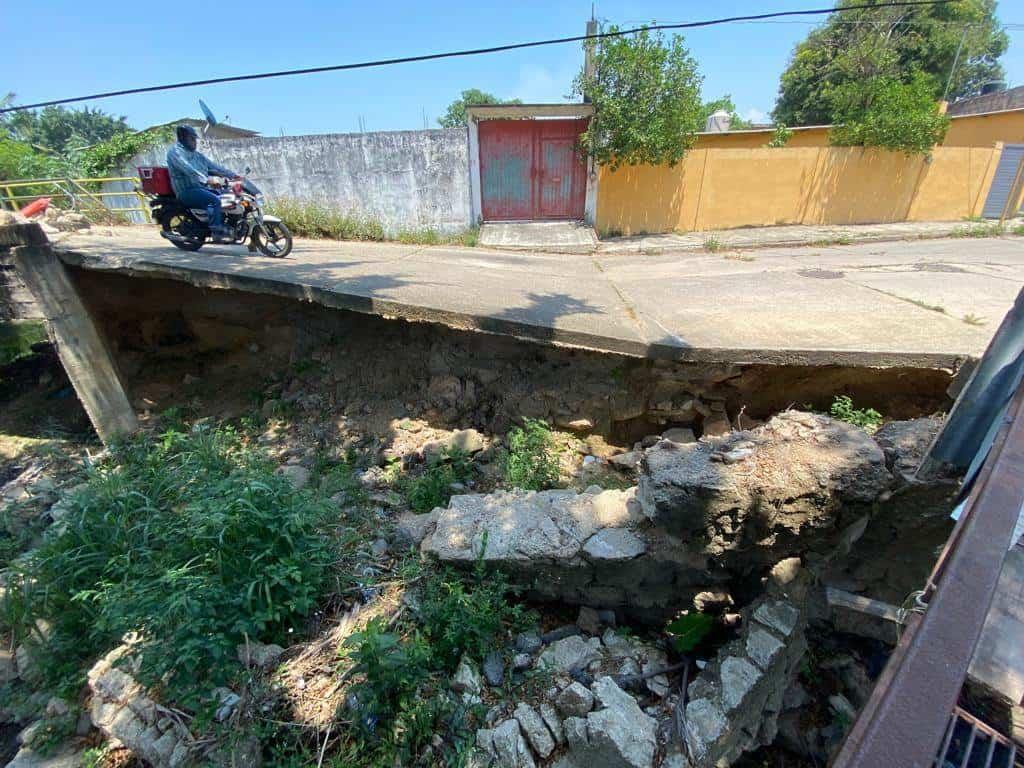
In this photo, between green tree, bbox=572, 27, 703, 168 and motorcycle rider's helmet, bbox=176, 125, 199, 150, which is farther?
green tree, bbox=572, 27, 703, 168

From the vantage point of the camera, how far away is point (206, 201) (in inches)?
196

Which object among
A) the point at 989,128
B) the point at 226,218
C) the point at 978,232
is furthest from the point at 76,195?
the point at 989,128

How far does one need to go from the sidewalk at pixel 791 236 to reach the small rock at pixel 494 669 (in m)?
7.78

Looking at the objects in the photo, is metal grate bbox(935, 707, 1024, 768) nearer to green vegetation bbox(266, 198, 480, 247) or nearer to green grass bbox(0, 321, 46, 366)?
green vegetation bbox(266, 198, 480, 247)

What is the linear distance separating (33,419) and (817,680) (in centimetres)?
791

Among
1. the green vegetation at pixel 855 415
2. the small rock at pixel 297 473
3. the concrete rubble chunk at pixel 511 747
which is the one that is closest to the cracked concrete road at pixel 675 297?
the green vegetation at pixel 855 415

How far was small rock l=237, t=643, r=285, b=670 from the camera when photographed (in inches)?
77.2

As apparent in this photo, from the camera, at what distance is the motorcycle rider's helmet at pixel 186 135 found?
4.73 m

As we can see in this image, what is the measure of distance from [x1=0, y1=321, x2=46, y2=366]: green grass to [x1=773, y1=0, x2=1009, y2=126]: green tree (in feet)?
56.2

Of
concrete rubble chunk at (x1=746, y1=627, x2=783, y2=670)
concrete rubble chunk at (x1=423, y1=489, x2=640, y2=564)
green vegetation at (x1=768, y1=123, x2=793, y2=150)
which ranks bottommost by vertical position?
concrete rubble chunk at (x1=746, y1=627, x2=783, y2=670)

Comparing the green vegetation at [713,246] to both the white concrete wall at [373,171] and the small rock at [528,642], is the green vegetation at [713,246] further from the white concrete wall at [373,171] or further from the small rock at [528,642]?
the small rock at [528,642]

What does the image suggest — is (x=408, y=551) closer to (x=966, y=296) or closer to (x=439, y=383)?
(x=439, y=383)

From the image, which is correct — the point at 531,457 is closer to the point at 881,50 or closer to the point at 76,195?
the point at 76,195

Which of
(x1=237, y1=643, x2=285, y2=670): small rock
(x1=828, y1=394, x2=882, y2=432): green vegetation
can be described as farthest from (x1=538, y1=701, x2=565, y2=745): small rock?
(x1=828, y1=394, x2=882, y2=432): green vegetation
